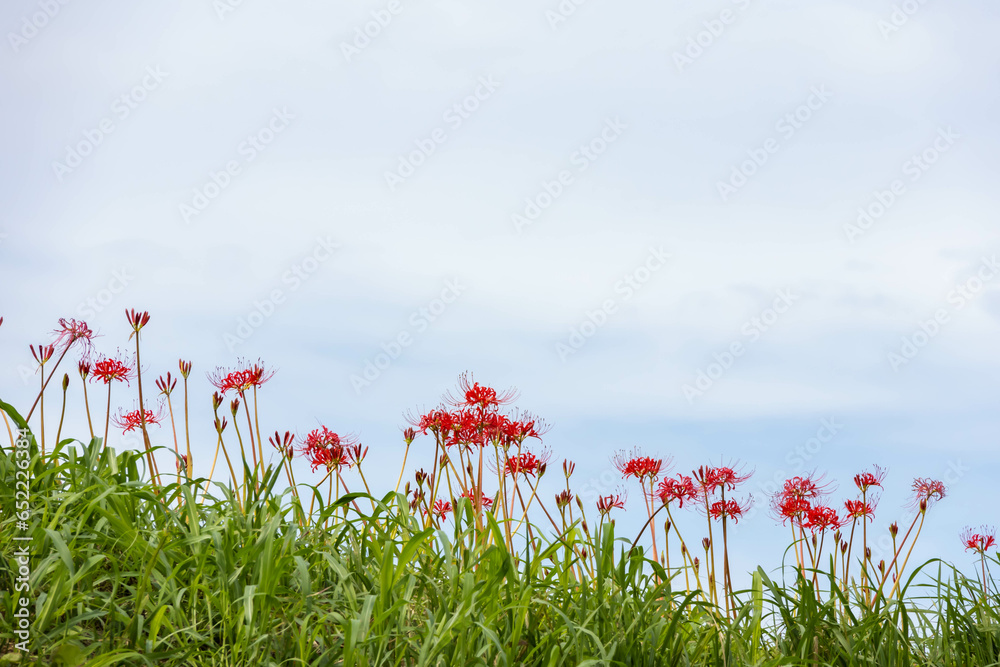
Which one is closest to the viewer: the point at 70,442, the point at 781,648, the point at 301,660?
the point at 301,660

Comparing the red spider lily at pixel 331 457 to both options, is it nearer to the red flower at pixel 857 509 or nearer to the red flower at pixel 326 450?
the red flower at pixel 326 450

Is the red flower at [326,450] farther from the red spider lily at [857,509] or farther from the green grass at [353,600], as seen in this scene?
the red spider lily at [857,509]

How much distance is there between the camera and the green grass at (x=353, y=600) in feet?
9.79

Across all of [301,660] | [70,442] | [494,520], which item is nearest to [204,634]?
[301,660]

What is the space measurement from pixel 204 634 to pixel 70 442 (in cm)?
160

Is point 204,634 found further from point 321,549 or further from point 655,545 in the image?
point 655,545

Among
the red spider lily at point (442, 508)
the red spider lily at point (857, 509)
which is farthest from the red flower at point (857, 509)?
the red spider lily at point (442, 508)

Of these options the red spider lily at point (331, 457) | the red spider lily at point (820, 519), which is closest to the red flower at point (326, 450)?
the red spider lily at point (331, 457)

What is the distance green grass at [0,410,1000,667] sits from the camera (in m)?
2.98

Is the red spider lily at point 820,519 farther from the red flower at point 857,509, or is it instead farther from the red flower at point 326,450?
the red flower at point 326,450

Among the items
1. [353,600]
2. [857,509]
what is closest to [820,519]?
[857,509]

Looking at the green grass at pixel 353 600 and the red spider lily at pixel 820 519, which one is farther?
the red spider lily at pixel 820 519

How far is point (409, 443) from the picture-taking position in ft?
13.9

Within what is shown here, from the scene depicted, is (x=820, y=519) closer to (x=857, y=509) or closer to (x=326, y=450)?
(x=857, y=509)
